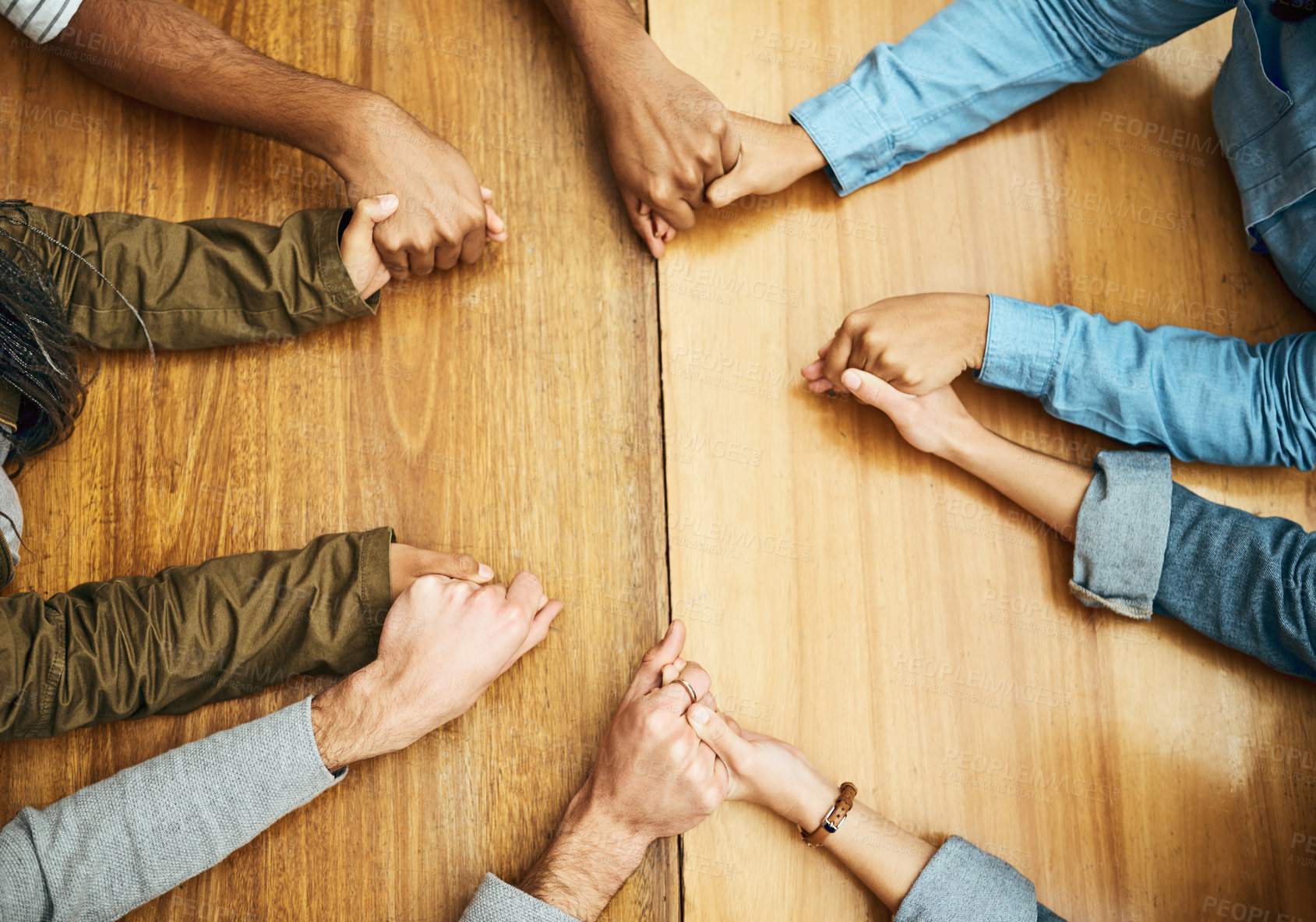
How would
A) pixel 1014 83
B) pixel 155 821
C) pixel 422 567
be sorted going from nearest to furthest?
pixel 155 821, pixel 422 567, pixel 1014 83

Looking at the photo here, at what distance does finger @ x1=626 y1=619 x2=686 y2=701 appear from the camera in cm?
95

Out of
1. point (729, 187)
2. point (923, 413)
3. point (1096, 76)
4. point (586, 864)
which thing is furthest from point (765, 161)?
point (586, 864)

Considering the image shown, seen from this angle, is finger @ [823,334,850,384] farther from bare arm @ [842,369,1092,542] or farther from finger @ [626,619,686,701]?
finger @ [626,619,686,701]

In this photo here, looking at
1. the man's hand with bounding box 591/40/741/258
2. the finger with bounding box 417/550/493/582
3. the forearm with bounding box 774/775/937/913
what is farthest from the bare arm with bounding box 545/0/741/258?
the forearm with bounding box 774/775/937/913

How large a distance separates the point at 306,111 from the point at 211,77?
0.46 feet

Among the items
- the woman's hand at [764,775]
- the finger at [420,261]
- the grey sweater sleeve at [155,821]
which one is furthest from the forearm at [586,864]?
the finger at [420,261]

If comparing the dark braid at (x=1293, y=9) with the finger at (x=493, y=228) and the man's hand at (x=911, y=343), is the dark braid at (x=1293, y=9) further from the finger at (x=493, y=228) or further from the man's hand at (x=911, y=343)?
the finger at (x=493, y=228)

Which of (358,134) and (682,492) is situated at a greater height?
(358,134)

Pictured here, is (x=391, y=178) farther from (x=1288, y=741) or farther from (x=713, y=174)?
(x=1288, y=741)

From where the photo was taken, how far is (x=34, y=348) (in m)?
0.90

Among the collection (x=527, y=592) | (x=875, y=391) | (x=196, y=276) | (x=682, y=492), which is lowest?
(x=527, y=592)

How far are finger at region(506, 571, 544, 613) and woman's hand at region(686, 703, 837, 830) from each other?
0.70 feet

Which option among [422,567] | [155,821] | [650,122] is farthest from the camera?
[650,122]

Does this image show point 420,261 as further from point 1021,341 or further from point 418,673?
point 1021,341
